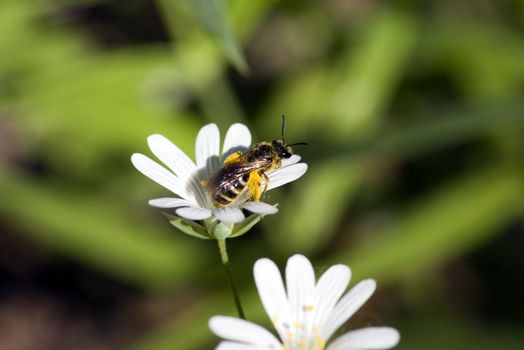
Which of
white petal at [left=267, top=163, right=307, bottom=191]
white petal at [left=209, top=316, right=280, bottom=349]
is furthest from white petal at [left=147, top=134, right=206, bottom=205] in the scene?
white petal at [left=209, top=316, right=280, bottom=349]

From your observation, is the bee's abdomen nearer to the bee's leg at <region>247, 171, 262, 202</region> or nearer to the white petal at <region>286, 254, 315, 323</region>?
the bee's leg at <region>247, 171, 262, 202</region>

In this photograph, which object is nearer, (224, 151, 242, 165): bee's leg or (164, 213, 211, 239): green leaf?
(164, 213, 211, 239): green leaf

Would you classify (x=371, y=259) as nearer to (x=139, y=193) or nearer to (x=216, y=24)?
(x=139, y=193)

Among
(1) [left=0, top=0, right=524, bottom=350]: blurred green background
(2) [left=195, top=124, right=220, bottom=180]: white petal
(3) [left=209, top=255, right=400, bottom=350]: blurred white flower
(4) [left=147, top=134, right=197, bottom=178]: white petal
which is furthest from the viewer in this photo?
(1) [left=0, top=0, right=524, bottom=350]: blurred green background

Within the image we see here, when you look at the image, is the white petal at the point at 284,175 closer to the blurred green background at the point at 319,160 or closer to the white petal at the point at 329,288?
the white petal at the point at 329,288

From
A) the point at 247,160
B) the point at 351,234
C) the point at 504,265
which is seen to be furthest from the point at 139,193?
the point at 247,160

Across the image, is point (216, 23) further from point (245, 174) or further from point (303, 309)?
point (303, 309)

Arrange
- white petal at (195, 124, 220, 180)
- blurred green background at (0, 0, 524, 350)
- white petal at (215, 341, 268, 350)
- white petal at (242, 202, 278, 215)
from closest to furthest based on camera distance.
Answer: white petal at (215, 341, 268, 350) → white petal at (242, 202, 278, 215) → white petal at (195, 124, 220, 180) → blurred green background at (0, 0, 524, 350)
